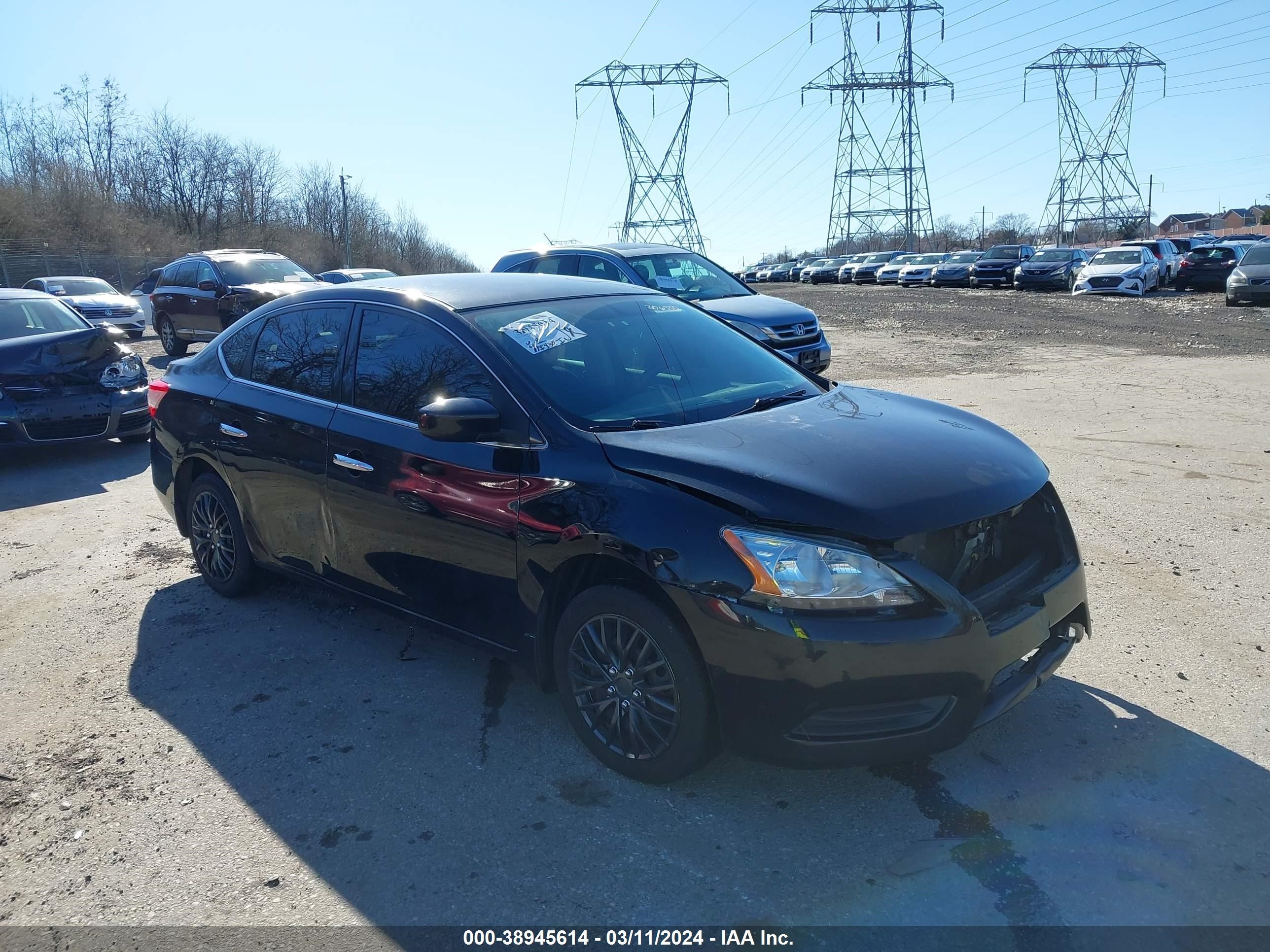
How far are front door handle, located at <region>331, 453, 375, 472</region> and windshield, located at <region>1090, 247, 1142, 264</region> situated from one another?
100 feet

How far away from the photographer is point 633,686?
328 centimetres

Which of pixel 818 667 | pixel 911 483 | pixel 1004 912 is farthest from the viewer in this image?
pixel 911 483

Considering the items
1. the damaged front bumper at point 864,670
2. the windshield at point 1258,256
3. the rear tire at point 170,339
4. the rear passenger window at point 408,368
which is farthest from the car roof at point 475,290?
the windshield at point 1258,256

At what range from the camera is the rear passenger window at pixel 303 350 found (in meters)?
4.49

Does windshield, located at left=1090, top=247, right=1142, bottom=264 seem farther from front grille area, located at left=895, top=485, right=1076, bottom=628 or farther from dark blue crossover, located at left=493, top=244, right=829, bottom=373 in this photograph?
front grille area, located at left=895, top=485, right=1076, bottom=628

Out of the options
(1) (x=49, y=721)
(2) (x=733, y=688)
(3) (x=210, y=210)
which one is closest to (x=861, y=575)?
(2) (x=733, y=688)

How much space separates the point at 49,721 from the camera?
3.99m

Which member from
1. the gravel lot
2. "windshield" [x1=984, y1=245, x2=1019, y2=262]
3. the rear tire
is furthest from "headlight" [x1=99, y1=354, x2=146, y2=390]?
"windshield" [x1=984, y1=245, x2=1019, y2=262]

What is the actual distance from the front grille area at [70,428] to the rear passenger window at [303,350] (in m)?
4.89

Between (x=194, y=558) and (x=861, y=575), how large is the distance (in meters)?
4.20

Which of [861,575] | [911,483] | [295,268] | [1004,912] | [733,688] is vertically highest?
[295,268]

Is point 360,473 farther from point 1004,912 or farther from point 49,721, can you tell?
point 1004,912

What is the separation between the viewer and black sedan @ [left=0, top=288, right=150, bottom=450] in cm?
856

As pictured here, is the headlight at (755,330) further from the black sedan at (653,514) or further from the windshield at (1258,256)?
the windshield at (1258,256)
